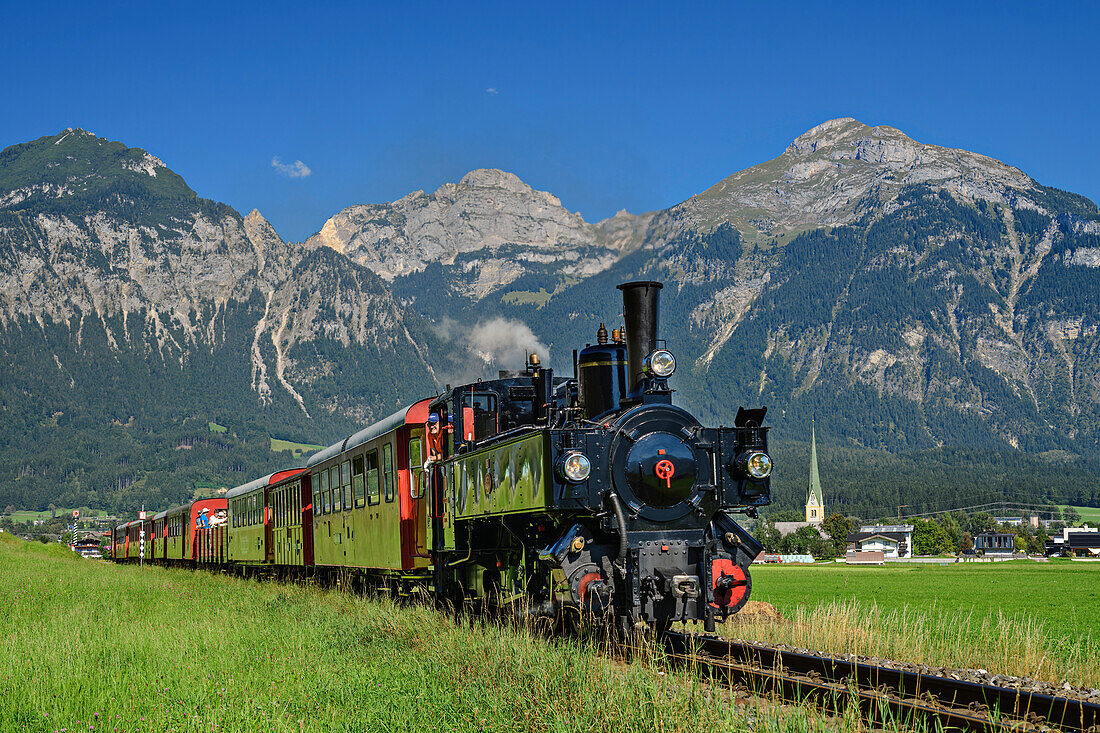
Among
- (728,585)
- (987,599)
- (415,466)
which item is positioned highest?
(415,466)

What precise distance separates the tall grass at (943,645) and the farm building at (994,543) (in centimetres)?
17017

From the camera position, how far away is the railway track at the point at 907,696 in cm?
839

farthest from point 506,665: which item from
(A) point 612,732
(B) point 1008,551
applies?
(B) point 1008,551

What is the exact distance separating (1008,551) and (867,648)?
17607cm

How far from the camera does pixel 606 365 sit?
1577cm

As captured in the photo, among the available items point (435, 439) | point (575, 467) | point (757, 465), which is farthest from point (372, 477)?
point (757, 465)

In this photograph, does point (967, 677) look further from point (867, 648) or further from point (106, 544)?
point (106, 544)

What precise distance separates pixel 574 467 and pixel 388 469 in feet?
26.1

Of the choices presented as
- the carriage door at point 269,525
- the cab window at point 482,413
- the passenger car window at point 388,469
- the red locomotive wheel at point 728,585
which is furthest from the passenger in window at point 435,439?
the carriage door at point 269,525

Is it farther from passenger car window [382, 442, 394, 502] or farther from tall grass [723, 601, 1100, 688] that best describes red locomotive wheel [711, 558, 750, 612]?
passenger car window [382, 442, 394, 502]

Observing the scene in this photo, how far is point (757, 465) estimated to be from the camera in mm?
14125

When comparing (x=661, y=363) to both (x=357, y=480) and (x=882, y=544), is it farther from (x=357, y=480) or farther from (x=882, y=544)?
(x=882, y=544)

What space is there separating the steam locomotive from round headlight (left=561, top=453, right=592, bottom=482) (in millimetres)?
15

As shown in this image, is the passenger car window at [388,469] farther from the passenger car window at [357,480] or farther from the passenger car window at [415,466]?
the passenger car window at [357,480]
